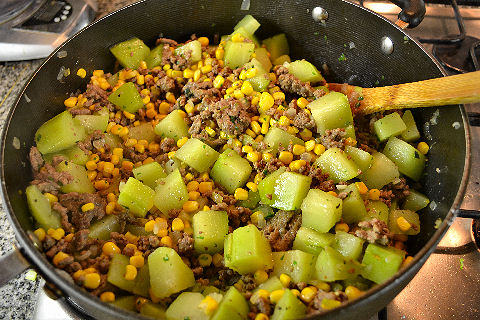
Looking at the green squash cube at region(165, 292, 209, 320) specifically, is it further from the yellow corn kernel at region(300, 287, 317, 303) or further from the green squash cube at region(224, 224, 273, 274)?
the yellow corn kernel at region(300, 287, 317, 303)

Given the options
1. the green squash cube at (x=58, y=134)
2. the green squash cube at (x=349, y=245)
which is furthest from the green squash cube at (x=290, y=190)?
the green squash cube at (x=58, y=134)

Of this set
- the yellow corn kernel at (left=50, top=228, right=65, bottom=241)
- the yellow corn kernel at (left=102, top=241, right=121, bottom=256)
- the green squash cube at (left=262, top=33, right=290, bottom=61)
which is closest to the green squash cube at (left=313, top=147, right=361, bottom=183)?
the green squash cube at (left=262, top=33, right=290, bottom=61)

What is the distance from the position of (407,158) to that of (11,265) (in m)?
1.57

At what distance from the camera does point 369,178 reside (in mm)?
1857

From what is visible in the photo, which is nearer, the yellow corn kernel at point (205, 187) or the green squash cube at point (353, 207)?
the green squash cube at point (353, 207)

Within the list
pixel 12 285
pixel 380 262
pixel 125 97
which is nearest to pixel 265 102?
pixel 125 97

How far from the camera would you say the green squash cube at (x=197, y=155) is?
1.88 m

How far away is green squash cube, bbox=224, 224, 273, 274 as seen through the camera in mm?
1524

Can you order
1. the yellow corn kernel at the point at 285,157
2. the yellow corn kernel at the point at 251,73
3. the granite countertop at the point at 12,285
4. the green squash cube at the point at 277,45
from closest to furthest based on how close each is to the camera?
the granite countertop at the point at 12,285 → the yellow corn kernel at the point at 285,157 → the yellow corn kernel at the point at 251,73 → the green squash cube at the point at 277,45

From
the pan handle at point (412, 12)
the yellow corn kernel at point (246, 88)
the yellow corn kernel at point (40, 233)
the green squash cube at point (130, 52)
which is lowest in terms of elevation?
the yellow corn kernel at point (40, 233)

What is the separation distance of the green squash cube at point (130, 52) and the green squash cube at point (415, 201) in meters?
1.47

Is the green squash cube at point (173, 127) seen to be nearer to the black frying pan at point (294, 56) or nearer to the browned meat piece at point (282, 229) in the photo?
the black frying pan at point (294, 56)

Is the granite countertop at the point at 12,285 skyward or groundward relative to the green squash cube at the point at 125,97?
groundward

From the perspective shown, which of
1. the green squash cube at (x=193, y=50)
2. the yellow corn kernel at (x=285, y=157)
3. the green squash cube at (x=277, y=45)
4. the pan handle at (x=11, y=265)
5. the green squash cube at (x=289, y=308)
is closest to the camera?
the pan handle at (x=11, y=265)
